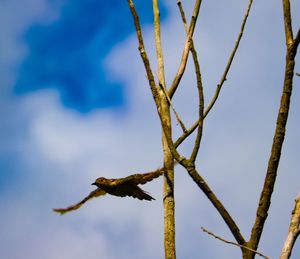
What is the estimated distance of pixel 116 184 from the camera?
6848 millimetres

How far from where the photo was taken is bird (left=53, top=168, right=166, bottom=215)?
649cm

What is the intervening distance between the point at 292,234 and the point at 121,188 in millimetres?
4059

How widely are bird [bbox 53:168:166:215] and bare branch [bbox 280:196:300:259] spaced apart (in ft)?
10.2

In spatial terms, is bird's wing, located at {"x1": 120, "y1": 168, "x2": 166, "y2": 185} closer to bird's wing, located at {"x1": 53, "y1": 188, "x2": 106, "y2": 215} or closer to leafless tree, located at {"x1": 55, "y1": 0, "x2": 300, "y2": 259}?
leafless tree, located at {"x1": 55, "y1": 0, "x2": 300, "y2": 259}

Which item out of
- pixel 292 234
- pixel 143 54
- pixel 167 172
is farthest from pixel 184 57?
pixel 292 234

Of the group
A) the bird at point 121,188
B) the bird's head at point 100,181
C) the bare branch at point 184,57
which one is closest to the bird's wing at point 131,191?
the bird at point 121,188

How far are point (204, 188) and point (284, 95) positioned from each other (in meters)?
0.79

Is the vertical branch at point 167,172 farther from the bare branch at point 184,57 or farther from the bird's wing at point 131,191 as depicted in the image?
the bird's wing at point 131,191

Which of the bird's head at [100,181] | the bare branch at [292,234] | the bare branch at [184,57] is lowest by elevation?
the bare branch at [292,234]

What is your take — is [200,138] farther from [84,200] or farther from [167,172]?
[84,200]

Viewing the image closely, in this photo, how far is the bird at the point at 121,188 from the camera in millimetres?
6492

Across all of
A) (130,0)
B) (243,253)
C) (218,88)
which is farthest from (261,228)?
(130,0)

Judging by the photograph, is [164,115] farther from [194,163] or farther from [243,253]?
[243,253]

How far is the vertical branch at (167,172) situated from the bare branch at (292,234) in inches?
49.9
